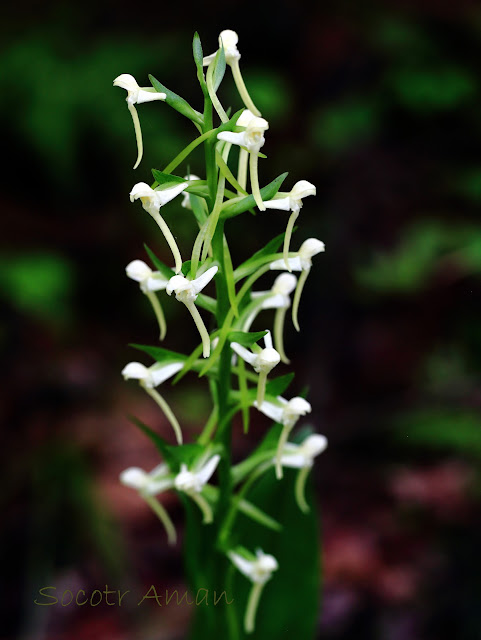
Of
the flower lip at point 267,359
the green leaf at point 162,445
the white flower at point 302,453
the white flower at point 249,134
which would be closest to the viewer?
the white flower at point 249,134

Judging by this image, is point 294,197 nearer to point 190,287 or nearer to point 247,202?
point 247,202

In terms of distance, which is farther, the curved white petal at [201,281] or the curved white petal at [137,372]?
the curved white petal at [137,372]

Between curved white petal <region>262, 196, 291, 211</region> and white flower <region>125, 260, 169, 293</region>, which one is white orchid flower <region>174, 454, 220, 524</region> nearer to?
white flower <region>125, 260, 169, 293</region>

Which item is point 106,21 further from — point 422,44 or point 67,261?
point 422,44

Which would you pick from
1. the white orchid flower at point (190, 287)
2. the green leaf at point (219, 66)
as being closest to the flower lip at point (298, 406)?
the white orchid flower at point (190, 287)

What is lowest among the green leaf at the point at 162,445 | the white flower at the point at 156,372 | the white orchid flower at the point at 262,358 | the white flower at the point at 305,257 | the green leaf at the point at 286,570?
the green leaf at the point at 286,570

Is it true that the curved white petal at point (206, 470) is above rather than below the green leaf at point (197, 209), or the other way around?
below

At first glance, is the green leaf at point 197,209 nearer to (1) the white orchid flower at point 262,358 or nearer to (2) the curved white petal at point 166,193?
(2) the curved white petal at point 166,193
